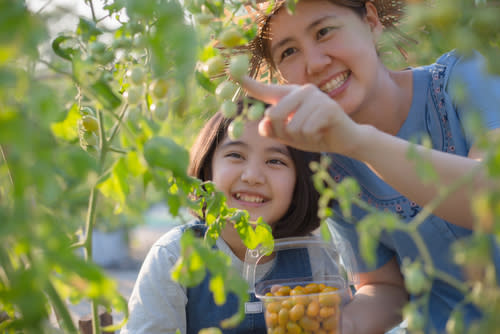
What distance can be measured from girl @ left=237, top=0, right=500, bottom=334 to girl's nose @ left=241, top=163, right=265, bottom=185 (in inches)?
8.5

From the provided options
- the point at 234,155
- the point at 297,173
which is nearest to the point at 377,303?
the point at 297,173

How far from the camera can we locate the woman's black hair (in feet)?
4.44

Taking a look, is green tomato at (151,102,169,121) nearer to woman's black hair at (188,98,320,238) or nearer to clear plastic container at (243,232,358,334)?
clear plastic container at (243,232,358,334)

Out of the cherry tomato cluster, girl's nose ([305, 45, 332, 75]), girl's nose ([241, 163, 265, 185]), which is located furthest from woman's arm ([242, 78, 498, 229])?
girl's nose ([241, 163, 265, 185])

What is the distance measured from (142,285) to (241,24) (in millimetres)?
858

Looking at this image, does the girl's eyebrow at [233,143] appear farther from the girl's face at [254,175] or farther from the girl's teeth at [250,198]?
the girl's teeth at [250,198]

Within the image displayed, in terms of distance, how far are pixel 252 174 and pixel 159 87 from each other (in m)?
0.76

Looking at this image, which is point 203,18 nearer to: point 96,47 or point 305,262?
point 96,47

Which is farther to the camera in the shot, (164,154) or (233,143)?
(233,143)

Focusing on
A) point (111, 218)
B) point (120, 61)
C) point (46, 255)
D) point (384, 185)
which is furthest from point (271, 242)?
point (111, 218)

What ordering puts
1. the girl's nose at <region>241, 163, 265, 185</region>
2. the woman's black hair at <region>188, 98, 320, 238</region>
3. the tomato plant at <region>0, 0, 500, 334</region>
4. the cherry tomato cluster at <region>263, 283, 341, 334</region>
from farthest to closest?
the woman's black hair at <region>188, 98, 320, 238</region> < the girl's nose at <region>241, 163, 265, 185</region> < the cherry tomato cluster at <region>263, 283, 341, 334</region> < the tomato plant at <region>0, 0, 500, 334</region>

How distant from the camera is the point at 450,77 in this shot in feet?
3.79

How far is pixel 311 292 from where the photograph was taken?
2.76 ft

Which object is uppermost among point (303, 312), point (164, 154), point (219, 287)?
point (164, 154)
